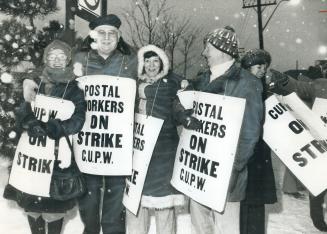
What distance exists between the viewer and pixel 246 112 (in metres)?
2.62

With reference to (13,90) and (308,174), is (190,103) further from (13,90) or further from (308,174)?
(13,90)

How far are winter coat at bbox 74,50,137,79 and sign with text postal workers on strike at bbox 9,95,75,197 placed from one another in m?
0.40

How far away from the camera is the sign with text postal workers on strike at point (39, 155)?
2891mm

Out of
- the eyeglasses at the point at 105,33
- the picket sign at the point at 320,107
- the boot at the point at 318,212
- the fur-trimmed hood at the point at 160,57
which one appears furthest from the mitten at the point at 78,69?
the boot at the point at 318,212

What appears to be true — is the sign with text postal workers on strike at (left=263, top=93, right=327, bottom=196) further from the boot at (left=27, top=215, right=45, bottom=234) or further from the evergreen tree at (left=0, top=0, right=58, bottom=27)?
the evergreen tree at (left=0, top=0, right=58, bottom=27)

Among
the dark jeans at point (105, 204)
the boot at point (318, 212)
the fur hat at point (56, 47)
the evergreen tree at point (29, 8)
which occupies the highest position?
the evergreen tree at point (29, 8)

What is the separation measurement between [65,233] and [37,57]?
2350 millimetres

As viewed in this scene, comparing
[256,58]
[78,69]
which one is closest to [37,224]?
[78,69]

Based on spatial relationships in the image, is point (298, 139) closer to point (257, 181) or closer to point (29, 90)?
point (257, 181)

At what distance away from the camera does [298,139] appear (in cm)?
294

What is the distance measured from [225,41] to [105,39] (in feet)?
3.43

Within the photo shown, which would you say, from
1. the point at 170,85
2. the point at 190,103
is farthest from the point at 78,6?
the point at 190,103

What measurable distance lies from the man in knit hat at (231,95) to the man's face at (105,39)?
0.81 meters

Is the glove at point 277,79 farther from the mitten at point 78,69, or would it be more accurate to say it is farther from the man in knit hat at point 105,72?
the mitten at point 78,69
